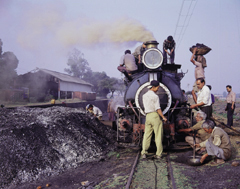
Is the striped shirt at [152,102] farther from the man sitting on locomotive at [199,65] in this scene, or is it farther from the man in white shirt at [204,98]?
the man sitting on locomotive at [199,65]

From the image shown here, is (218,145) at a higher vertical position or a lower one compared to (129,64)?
lower

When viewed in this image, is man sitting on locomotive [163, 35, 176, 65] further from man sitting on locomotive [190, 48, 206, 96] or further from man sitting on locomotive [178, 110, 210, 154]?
man sitting on locomotive [178, 110, 210, 154]

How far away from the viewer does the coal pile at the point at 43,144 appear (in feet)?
15.1

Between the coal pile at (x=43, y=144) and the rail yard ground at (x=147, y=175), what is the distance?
0.26 m

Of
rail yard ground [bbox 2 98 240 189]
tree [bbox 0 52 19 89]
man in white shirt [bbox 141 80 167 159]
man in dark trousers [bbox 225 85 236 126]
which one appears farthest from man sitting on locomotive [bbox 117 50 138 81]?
tree [bbox 0 52 19 89]

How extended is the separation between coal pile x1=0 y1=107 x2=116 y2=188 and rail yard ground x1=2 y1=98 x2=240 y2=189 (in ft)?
0.84

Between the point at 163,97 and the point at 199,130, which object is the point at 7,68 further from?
the point at 199,130

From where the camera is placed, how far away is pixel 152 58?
621cm

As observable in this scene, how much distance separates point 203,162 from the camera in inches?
193

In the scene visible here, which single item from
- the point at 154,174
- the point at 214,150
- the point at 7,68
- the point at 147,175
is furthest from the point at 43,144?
the point at 7,68

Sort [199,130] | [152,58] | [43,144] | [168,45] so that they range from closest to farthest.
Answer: [43,144]
[199,130]
[152,58]
[168,45]

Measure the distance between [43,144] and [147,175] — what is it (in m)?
2.85

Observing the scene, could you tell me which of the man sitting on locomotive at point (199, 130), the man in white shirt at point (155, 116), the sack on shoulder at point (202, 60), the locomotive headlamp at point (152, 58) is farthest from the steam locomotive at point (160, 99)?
the sack on shoulder at point (202, 60)

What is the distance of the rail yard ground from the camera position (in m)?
3.75
